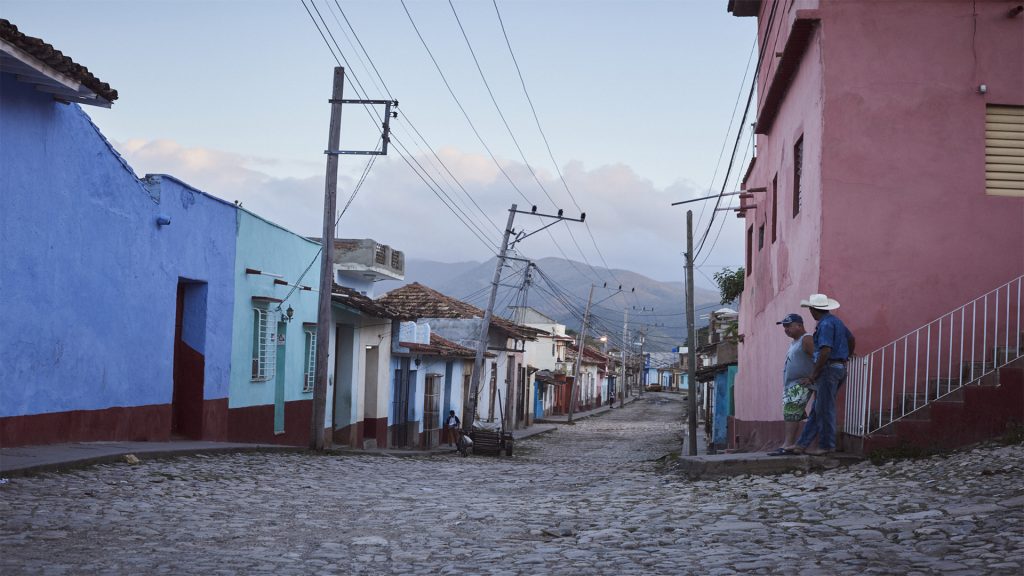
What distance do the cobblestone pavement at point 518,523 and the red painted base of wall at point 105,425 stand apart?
1.18 meters

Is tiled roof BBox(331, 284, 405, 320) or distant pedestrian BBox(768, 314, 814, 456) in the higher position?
tiled roof BBox(331, 284, 405, 320)

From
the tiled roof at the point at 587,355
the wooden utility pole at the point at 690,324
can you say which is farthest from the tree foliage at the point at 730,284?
the tiled roof at the point at 587,355

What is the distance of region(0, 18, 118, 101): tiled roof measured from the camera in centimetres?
929

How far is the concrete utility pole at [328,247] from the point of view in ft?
55.7

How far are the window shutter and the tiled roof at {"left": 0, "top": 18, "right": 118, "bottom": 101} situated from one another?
970cm

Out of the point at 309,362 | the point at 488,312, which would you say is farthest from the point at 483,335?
the point at 309,362

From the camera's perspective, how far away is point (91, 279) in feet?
39.8

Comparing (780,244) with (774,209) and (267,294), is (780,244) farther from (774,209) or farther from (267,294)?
(267,294)

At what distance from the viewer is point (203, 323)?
52.0ft

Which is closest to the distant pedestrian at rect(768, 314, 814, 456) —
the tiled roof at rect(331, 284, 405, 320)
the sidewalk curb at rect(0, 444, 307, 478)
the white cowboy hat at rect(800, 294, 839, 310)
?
the white cowboy hat at rect(800, 294, 839, 310)

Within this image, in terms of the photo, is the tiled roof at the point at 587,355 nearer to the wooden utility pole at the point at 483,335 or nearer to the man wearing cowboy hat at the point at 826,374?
the wooden utility pole at the point at 483,335

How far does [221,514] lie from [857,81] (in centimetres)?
848

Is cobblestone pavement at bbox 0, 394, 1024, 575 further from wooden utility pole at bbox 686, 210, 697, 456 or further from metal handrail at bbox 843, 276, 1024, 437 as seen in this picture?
wooden utility pole at bbox 686, 210, 697, 456

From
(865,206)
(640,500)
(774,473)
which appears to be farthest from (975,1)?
(640,500)
